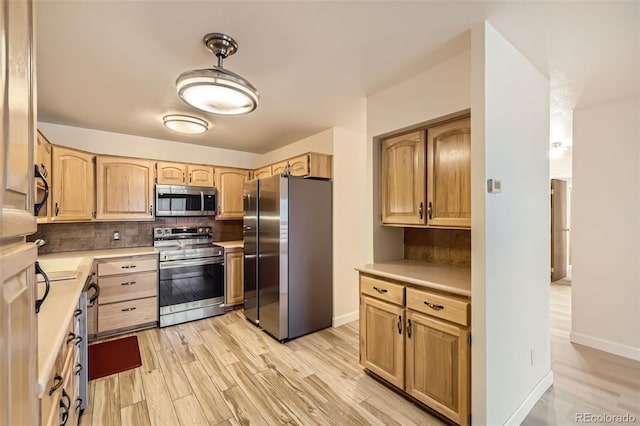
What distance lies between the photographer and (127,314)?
329 centimetres

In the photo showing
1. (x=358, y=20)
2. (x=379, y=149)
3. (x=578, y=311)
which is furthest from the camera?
(x=578, y=311)

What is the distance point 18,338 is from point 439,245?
2634 millimetres

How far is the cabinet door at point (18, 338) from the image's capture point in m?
0.51

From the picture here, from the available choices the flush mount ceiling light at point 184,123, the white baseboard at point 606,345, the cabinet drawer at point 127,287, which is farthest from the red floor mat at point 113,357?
the white baseboard at point 606,345

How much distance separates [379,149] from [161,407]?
8.95 ft

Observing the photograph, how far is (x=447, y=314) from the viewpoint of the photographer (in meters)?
1.80

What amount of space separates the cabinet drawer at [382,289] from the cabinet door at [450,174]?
1.90 ft

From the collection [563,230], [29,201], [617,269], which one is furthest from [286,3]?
[563,230]

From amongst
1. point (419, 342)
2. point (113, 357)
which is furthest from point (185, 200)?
point (419, 342)

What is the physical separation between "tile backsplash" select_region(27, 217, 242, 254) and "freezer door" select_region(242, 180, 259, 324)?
3.57 ft

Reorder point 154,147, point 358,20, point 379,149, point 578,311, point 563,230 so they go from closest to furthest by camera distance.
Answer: point 358,20
point 379,149
point 578,311
point 154,147
point 563,230

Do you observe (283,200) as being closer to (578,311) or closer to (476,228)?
(476,228)

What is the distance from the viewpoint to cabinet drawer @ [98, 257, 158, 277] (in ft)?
10.4

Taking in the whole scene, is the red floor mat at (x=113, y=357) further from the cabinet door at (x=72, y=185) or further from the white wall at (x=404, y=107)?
the white wall at (x=404, y=107)
